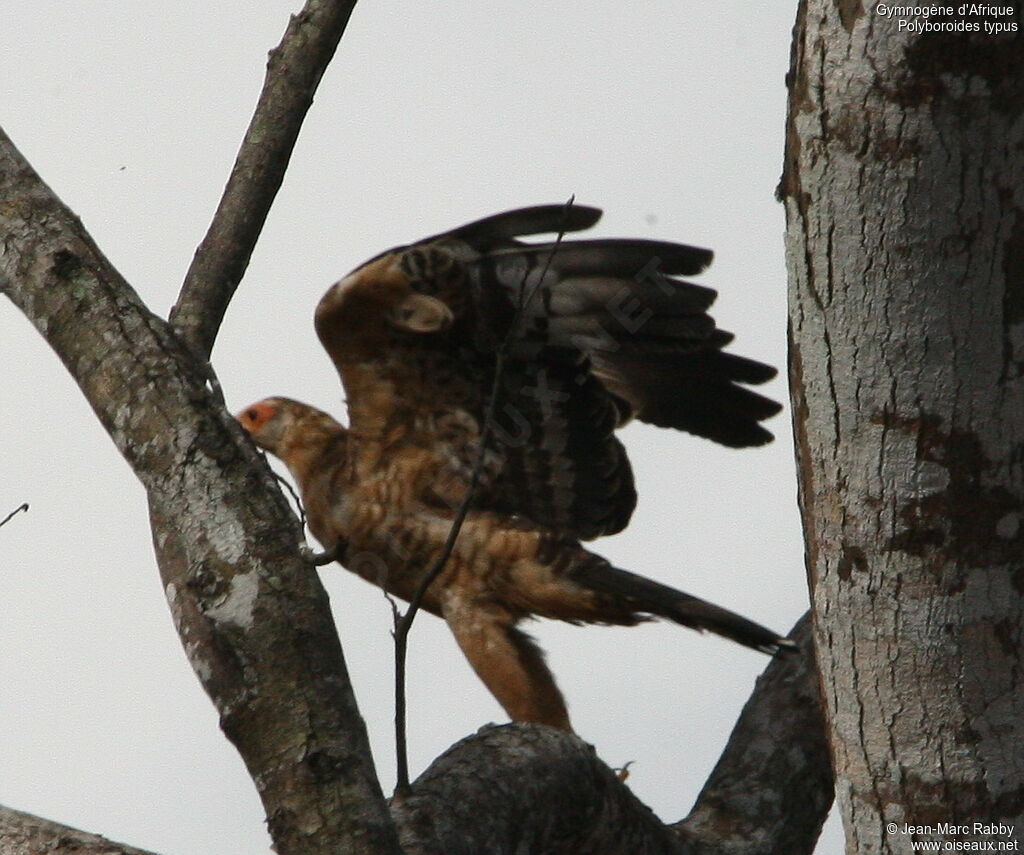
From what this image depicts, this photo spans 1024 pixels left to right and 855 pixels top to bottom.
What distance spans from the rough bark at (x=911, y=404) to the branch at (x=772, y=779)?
1.32 meters

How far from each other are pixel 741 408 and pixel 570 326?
675mm

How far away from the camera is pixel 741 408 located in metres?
5.10

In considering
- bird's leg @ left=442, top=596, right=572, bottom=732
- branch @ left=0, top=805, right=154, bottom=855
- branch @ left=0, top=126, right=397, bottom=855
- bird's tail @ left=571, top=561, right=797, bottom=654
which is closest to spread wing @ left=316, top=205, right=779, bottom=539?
bird's tail @ left=571, top=561, right=797, bottom=654

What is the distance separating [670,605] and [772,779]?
1.23 m

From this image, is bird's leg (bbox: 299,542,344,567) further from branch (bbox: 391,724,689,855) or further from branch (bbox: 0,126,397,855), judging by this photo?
branch (bbox: 391,724,689,855)

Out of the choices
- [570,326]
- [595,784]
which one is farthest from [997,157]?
[570,326]

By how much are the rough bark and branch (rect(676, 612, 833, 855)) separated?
1324 mm

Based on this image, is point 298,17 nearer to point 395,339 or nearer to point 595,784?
point 395,339

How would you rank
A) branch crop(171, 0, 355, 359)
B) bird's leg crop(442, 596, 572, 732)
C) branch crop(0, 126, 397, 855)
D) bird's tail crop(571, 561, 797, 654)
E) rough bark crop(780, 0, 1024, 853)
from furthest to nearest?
bird's leg crop(442, 596, 572, 732) → bird's tail crop(571, 561, 797, 654) → branch crop(171, 0, 355, 359) → branch crop(0, 126, 397, 855) → rough bark crop(780, 0, 1024, 853)

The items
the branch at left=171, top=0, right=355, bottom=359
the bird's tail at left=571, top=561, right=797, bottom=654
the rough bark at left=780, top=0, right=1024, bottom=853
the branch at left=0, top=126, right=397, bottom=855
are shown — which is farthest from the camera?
the bird's tail at left=571, top=561, right=797, bottom=654

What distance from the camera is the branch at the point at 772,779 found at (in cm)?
350

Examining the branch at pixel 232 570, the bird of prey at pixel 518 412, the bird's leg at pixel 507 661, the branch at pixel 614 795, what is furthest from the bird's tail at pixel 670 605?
the branch at pixel 232 570

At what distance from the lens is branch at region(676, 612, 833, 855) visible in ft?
11.5

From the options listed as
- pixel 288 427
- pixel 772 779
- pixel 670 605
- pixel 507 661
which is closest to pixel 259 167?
pixel 772 779
